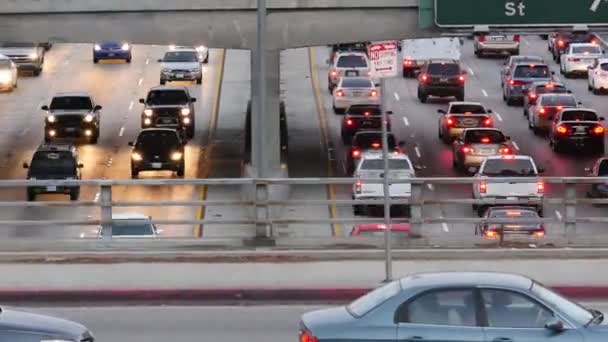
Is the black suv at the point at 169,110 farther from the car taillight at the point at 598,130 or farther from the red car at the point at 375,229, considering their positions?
the red car at the point at 375,229

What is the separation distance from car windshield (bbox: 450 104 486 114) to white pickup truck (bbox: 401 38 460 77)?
13.8m

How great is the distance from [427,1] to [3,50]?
33.3 meters

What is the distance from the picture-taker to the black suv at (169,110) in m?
56.3

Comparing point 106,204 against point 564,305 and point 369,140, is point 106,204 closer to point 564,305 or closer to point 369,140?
point 564,305

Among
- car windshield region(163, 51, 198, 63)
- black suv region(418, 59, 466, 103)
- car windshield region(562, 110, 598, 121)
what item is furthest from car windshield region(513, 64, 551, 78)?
car windshield region(163, 51, 198, 63)

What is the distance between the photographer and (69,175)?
151 feet

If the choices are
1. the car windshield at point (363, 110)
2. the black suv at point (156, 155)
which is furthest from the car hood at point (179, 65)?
the black suv at point (156, 155)

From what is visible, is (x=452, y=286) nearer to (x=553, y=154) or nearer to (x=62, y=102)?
(x=553, y=154)

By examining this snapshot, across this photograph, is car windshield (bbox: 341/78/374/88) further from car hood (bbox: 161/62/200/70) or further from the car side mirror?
the car side mirror

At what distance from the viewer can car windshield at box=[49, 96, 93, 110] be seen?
185ft

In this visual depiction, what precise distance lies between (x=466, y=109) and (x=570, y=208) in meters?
34.8

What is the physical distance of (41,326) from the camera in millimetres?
13375

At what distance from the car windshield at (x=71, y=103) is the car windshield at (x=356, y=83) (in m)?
10.4

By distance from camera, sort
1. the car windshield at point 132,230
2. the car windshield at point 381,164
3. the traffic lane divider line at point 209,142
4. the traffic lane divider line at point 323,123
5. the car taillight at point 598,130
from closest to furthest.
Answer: the car windshield at point 132,230
the traffic lane divider line at point 323,123
the traffic lane divider line at point 209,142
the car windshield at point 381,164
the car taillight at point 598,130
